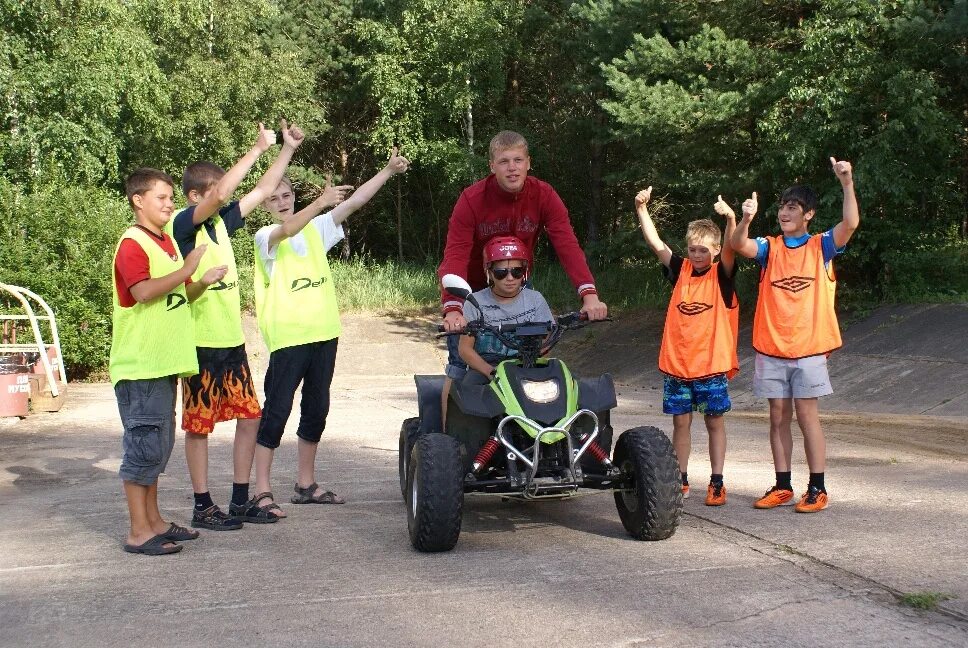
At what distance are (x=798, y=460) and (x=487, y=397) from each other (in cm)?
382

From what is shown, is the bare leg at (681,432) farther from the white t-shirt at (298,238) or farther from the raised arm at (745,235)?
the white t-shirt at (298,238)

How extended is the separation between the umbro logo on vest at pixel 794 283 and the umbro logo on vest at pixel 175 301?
3374 mm

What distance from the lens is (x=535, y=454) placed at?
17.2 feet

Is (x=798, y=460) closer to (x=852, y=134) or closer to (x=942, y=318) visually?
(x=942, y=318)

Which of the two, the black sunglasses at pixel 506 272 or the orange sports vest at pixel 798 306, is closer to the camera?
the black sunglasses at pixel 506 272

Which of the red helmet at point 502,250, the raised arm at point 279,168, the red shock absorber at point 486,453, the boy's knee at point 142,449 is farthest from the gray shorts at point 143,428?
the red helmet at point 502,250

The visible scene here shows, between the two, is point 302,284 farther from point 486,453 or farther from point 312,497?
point 486,453

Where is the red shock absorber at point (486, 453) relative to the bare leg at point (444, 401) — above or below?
below

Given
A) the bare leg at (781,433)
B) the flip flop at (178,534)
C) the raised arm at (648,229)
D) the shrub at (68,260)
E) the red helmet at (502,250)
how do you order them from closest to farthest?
the flip flop at (178,534) < the red helmet at (502,250) < the bare leg at (781,433) < the raised arm at (648,229) < the shrub at (68,260)

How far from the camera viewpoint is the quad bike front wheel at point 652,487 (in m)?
5.36

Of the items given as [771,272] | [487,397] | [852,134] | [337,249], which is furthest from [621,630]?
[337,249]

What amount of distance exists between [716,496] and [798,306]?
47.7 inches

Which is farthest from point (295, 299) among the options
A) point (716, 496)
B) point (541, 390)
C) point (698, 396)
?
point (716, 496)

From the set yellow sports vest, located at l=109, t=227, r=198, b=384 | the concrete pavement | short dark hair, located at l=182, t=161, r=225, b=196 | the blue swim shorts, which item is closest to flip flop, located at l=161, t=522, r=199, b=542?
the concrete pavement
